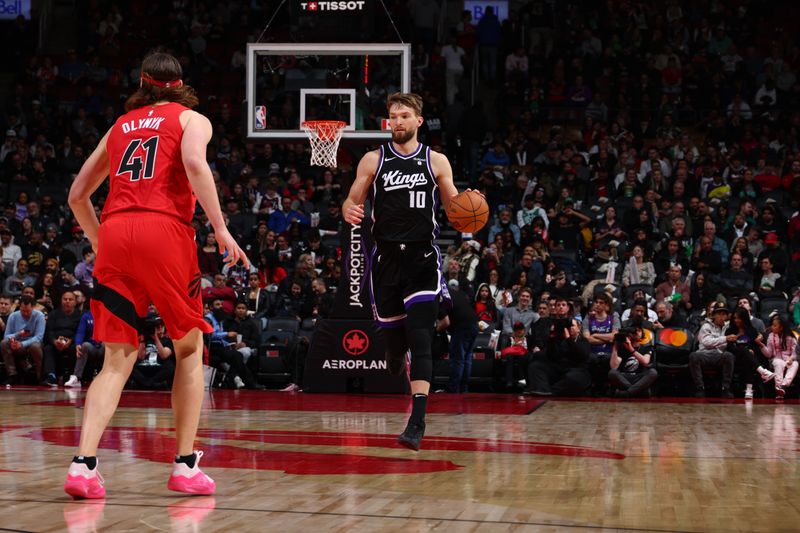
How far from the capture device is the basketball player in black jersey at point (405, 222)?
265 inches

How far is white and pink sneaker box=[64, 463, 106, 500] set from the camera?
428cm

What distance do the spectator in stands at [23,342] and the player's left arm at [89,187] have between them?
10524mm

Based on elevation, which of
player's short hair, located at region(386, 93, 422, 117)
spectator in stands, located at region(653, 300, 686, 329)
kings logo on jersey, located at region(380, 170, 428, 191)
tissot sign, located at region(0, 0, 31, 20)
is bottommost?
spectator in stands, located at region(653, 300, 686, 329)

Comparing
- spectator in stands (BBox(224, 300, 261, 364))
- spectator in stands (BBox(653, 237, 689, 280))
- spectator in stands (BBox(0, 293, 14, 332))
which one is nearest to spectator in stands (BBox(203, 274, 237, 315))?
spectator in stands (BBox(224, 300, 261, 364))

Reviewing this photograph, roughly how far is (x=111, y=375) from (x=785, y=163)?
54.8ft

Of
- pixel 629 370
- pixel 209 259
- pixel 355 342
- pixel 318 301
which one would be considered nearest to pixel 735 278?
pixel 629 370

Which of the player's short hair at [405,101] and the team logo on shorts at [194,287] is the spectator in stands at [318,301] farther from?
the team logo on shorts at [194,287]

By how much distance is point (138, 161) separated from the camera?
4676mm

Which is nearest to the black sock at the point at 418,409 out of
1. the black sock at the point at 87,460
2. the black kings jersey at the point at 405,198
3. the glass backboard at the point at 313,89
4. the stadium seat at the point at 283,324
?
the black kings jersey at the point at 405,198

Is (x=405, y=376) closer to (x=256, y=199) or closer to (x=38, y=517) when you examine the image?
(x=256, y=199)

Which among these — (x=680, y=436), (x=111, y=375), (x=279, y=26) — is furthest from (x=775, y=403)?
(x=279, y=26)

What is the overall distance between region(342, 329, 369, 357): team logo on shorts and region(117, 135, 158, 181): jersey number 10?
812cm

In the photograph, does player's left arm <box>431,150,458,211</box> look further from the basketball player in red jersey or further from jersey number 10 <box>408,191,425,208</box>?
the basketball player in red jersey

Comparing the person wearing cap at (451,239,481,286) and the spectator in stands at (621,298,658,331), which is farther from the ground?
the person wearing cap at (451,239,481,286)
